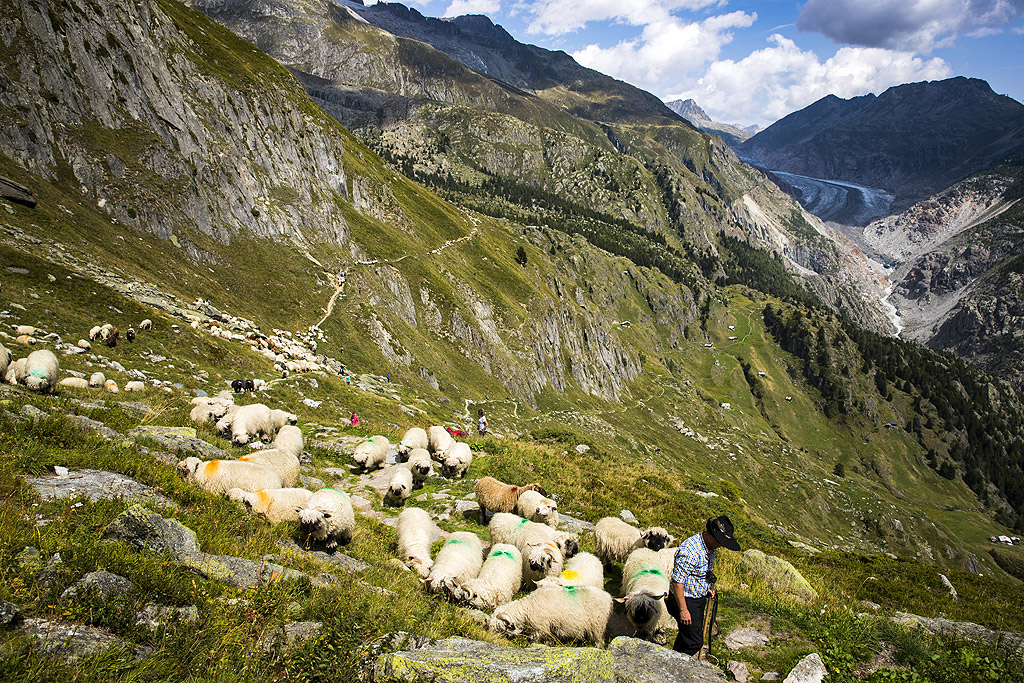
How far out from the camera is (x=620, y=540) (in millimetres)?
14281

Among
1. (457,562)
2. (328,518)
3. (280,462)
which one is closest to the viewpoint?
(328,518)

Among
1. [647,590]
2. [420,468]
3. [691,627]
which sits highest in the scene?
[691,627]

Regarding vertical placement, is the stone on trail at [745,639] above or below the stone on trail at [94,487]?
below

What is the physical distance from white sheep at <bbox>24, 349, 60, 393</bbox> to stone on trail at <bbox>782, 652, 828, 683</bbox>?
79.5 ft

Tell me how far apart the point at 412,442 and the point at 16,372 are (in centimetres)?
1541

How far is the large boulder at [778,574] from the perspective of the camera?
13.9 meters

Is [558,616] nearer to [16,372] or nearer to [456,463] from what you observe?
[456,463]

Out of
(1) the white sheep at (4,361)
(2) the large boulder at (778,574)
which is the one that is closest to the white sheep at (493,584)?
(2) the large boulder at (778,574)

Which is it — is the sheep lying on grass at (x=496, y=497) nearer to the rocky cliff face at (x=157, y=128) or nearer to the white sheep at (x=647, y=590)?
the white sheep at (x=647, y=590)

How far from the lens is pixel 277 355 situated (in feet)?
125

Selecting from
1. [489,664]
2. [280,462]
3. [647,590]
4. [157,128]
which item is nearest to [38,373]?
[280,462]

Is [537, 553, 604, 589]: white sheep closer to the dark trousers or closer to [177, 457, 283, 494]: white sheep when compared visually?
the dark trousers

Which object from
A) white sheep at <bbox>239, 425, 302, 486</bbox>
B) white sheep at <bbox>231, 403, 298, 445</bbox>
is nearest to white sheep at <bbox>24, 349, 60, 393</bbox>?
white sheep at <bbox>231, 403, 298, 445</bbox>

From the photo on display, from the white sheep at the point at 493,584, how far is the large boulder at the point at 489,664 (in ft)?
11.0
